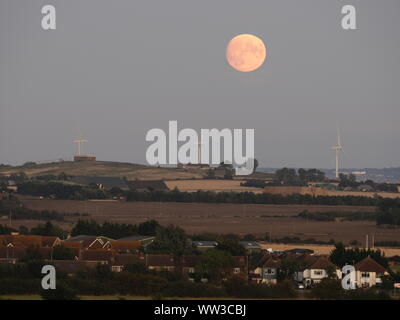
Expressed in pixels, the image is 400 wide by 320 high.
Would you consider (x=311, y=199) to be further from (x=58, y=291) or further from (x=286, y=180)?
(x=58, y=291)

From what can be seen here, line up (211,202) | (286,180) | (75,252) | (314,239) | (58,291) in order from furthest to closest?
A: (286,180), (211,202), (314,239), (75,252), (58,291)

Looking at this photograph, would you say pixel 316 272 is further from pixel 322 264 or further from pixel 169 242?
pixel 169 242

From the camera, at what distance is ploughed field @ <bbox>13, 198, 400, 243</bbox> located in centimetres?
8150

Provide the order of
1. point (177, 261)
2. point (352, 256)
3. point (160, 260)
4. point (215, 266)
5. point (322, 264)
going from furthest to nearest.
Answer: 1. point (352, 256)
2. point (177, 261)
3. point (160, 260)
4. point (322, 264)
5. point (215, 266)

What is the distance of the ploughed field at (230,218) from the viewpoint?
81.5 meters

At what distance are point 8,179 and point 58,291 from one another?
306 ft

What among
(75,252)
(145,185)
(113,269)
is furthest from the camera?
(145,185)

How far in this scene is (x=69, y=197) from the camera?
114 m

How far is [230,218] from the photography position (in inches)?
3743

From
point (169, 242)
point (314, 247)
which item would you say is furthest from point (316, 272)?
point (314, 247)

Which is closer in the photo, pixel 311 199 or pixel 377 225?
pixel 377 225

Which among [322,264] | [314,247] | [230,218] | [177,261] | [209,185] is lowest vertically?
[314,247]

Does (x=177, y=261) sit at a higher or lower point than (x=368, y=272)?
higher
